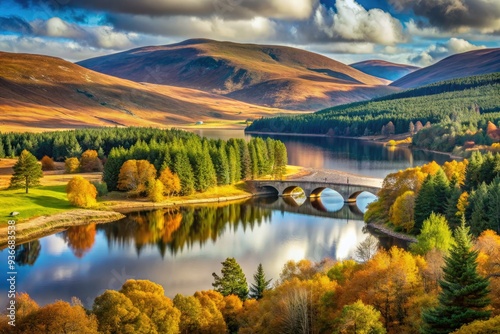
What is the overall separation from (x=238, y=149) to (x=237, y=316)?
80.6 m

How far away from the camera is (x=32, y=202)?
315ft

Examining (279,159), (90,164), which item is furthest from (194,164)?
(90,164)

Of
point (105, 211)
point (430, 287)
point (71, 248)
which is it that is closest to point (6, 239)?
point (71, 248)

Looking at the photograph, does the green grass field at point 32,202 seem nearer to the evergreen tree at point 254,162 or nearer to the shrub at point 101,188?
the shrub at point 101,188

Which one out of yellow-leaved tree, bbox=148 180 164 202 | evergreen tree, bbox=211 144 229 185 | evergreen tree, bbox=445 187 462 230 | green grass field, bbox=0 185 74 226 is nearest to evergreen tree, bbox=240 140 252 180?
evergreen tree, bbox=211 144 229 185

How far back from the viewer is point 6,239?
78.8 meters

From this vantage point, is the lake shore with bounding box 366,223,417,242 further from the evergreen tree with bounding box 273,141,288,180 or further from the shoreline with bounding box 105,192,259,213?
the evergreen tree with bounding box 273,141,288,180

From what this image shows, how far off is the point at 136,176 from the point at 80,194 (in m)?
13.8

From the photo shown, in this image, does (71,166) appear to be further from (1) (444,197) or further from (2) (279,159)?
(1) (444,197)

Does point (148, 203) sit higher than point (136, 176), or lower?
lower

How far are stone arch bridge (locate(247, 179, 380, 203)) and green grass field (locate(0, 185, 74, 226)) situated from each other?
3877cm

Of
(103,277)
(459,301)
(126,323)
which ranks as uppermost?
(459,301)

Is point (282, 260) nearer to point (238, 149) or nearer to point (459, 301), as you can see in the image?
point (459, 301)

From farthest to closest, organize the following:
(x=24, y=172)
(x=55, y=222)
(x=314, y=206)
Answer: (x=314, y=206) → (x=24, y=172) → (x=55, y=222)
